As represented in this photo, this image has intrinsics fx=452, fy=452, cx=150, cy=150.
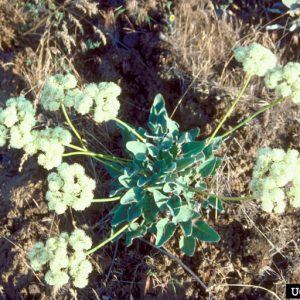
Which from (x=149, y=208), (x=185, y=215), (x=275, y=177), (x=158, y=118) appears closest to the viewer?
(x=275, y=177)

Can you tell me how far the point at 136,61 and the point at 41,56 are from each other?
986 mm

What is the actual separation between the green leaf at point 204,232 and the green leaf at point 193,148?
60 cm

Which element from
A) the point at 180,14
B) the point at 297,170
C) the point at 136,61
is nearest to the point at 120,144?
the point at 136,61

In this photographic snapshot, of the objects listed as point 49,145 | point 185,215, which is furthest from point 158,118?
point 49,145

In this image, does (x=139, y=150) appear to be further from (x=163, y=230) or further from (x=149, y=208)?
(x=163, y=230)

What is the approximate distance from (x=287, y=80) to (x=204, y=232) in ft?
4.46

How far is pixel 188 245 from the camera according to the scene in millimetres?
3754

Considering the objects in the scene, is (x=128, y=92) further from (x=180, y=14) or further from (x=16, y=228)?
(x=16, y=228)

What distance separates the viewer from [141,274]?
13.5 feet

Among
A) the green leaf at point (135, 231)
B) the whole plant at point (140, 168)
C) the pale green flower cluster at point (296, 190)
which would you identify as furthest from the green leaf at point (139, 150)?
the pale green flower cluster at point (296, 190)

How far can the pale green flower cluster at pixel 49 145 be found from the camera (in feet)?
10.4

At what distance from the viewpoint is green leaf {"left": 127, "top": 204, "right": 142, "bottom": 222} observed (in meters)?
3.58

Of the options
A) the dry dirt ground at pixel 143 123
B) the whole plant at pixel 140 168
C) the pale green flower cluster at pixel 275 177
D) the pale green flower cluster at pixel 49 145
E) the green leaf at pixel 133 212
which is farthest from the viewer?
the dry dirt ground at pixel 143 123

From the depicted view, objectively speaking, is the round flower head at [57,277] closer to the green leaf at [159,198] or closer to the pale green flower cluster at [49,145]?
Result: the pale green flower cluster at [49,145]
